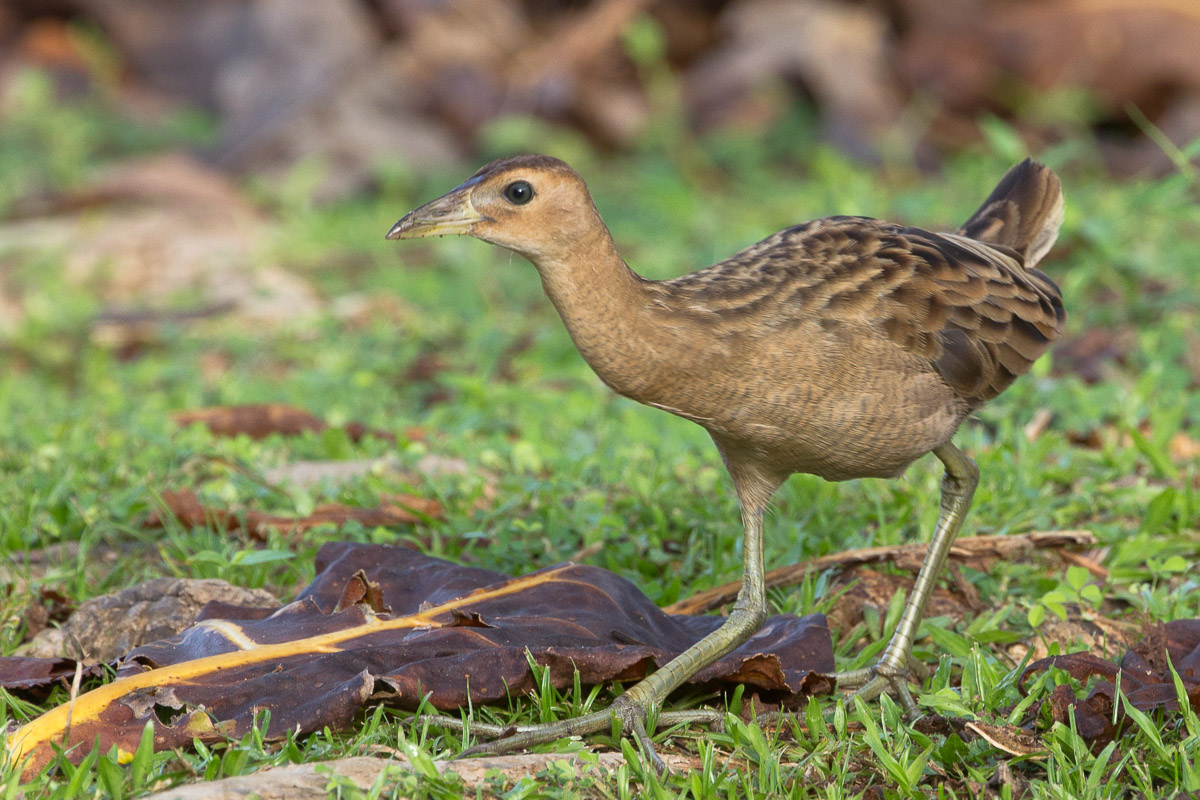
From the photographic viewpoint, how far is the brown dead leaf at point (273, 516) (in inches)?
157

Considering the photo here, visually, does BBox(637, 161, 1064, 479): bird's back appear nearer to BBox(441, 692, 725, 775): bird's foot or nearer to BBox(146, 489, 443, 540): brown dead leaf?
BBox(441, 692, 725, 775): bird's foot

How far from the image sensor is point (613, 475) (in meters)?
4.42

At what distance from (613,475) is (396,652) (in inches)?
62.3

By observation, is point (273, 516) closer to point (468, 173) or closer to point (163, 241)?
point (163, 241)

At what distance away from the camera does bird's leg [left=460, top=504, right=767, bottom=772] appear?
2.82 meters

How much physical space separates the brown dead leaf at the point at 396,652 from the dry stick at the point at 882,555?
0.61ft

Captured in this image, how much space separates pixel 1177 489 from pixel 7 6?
39.4 ft

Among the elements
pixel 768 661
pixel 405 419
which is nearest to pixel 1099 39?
pixel 405 419

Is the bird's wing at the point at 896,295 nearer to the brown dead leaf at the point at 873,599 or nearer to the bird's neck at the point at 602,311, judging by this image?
the bird's neck at the point at 602,311

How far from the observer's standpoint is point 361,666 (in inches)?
114

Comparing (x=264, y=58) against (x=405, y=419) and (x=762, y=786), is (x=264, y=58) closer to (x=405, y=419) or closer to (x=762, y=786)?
(x=405, y=419)

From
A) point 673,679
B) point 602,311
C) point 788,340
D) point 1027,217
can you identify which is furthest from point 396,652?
point 1027,217

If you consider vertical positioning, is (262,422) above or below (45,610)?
above

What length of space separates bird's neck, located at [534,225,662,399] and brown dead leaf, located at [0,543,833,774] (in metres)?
0.63
